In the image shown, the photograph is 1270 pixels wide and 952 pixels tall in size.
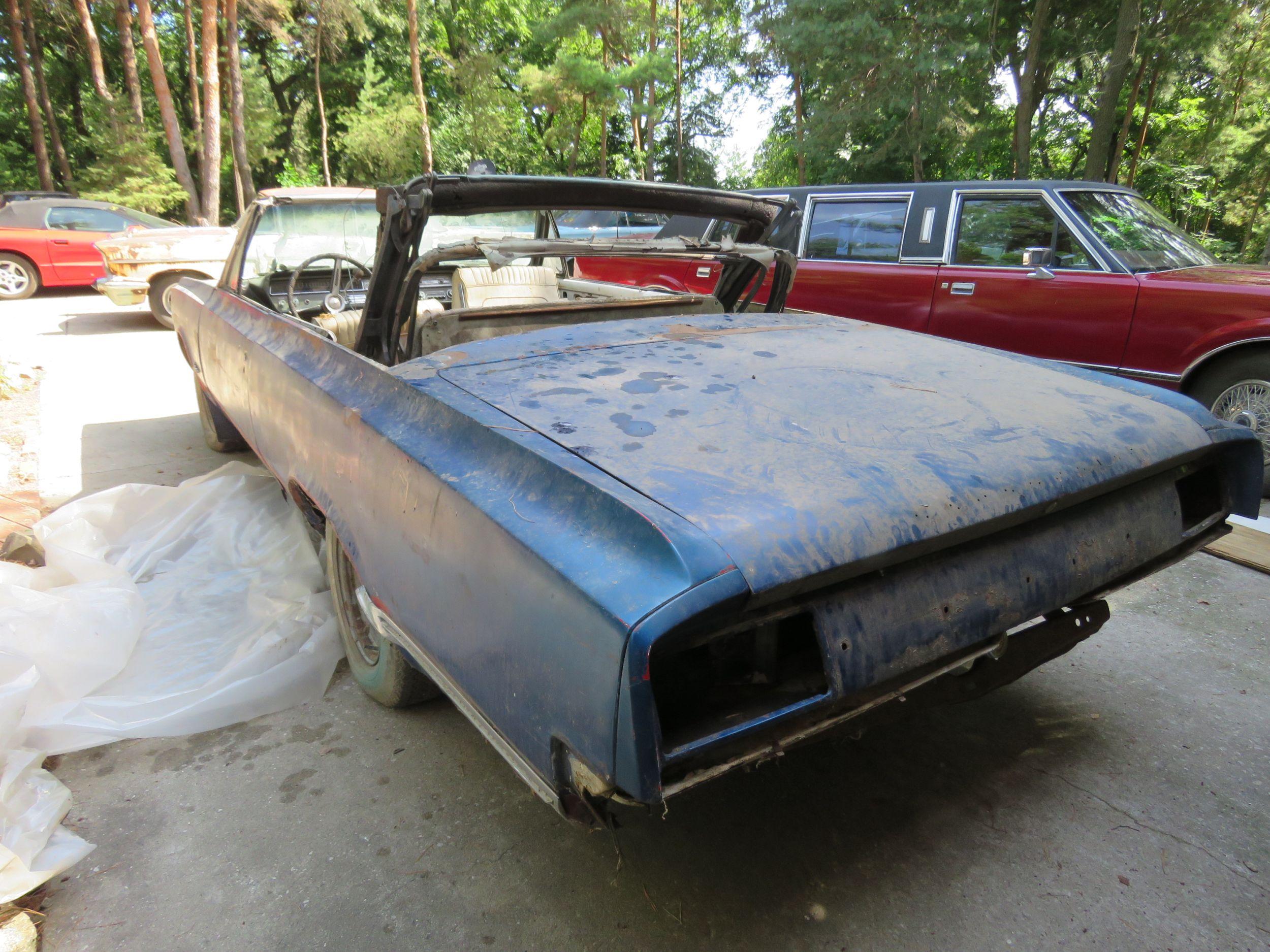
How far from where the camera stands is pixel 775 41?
15539 millimetres

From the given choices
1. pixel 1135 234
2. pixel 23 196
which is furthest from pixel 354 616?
pixel 23 196

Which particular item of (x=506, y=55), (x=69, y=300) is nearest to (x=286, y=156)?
(x=506, y=55)

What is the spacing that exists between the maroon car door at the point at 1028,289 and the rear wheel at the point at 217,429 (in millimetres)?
4648

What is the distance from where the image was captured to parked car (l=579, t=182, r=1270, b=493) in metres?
4.29

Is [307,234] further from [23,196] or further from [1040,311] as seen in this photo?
[23,196]

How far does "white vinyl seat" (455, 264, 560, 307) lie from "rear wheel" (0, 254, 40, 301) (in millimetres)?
12071

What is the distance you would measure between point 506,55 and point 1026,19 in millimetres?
17051

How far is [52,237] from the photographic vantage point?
37.9 ft

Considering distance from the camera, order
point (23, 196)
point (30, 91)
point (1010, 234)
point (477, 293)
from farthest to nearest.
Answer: point (30, 91), point (23, 196), point (1010, 234), point (477, 293)

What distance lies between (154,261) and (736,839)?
381 inches

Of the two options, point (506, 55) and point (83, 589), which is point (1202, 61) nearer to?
point (83, 589)

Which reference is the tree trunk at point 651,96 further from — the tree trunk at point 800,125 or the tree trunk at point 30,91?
the tree trunk at point 30,91

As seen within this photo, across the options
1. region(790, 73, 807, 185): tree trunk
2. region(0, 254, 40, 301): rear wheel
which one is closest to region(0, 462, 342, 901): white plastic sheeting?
region(0, 254, 40, 301): rear wheel

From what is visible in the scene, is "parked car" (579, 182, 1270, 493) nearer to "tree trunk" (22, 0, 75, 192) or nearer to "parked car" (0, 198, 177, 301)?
"parked car" (0, 198, 177, 301)
